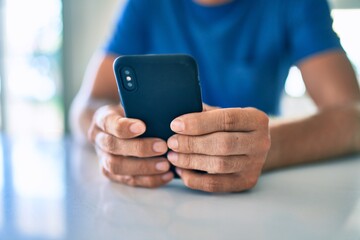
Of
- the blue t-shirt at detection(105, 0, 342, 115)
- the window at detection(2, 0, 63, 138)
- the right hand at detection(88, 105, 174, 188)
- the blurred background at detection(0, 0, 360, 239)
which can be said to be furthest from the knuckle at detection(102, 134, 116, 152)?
the window at detection(2, 0, 63, 138)

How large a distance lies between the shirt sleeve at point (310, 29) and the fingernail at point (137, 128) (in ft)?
2.18

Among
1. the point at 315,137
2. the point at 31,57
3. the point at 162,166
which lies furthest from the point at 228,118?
the point at 31,57

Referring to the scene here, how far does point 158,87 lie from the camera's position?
54cm

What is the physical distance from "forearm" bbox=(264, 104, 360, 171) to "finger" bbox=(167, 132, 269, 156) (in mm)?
157

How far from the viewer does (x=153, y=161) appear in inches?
23.5

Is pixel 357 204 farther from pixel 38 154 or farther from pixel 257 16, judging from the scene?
pixel 257 16

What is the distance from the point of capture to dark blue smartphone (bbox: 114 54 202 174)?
0.52 m

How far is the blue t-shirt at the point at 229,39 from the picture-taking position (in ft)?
3.73

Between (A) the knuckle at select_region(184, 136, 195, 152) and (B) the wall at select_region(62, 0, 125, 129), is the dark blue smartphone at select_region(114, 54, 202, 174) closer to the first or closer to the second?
(A) the knuckle at select_region(184, 136, 195, 152)

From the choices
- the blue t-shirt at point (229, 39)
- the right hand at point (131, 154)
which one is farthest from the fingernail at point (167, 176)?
the blue t-shirt at point (229, 39)

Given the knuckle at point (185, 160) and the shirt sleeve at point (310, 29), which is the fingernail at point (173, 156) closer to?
the knuckle at point (185, 160)

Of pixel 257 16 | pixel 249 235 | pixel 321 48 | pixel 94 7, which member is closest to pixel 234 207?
pixel 249 235

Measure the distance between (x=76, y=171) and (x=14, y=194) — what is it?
0.49 ft

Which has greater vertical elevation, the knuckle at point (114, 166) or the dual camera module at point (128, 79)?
the dual camera module at point (128, 79)
